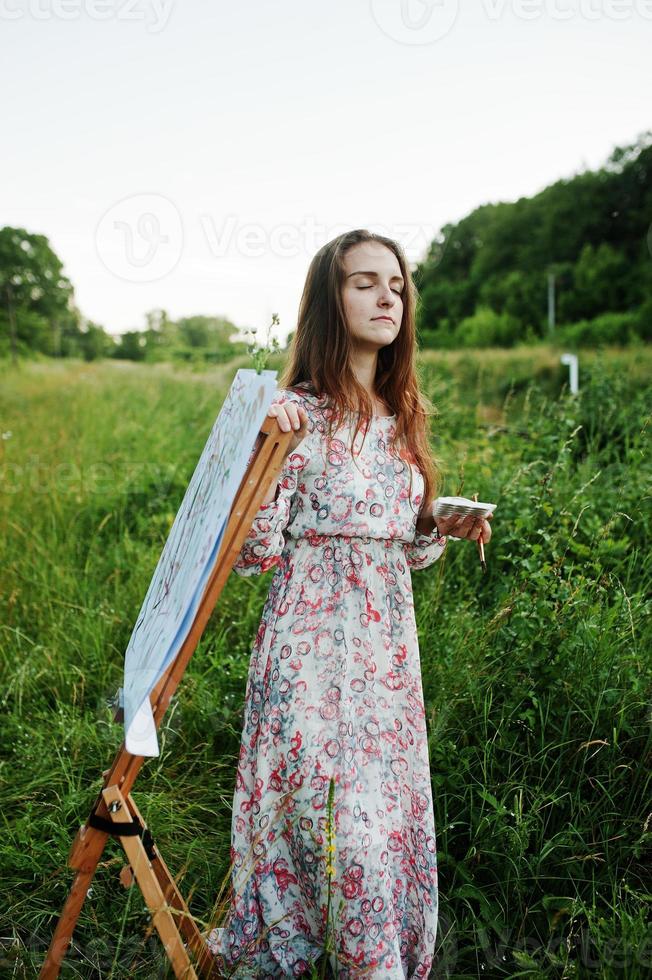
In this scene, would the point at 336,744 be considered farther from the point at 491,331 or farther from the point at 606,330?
the point at 491,331

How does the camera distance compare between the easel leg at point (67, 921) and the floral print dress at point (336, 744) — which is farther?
the floral print dress at point (336, 744)

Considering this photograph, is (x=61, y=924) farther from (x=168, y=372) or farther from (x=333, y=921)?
(x=168, y=372)

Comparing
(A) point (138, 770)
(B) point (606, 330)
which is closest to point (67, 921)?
(A) point (138, 770)

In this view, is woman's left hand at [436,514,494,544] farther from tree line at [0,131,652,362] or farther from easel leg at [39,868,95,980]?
tree line at [0,131,652,362]

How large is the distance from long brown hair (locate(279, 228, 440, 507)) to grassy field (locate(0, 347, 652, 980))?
2.02 ft

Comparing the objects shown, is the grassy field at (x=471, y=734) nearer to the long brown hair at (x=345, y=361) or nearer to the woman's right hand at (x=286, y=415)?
the long brown hair at (x=345, y=361)

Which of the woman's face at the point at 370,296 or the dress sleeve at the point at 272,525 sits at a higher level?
the woman's face at the point at 370,296

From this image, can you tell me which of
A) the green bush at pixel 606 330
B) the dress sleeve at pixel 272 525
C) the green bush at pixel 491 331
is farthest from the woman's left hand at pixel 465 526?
the green bush at pixel 491 331

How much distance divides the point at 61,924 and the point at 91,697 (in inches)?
59.9

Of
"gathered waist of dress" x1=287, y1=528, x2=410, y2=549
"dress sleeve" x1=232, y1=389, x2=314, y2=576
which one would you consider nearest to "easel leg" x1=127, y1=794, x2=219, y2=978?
"dress sleeve" x1=232, y1=389, x2=314, y2=576

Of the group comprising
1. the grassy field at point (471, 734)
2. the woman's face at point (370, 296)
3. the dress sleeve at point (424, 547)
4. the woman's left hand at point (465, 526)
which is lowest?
the grassy field at point (471, 734)

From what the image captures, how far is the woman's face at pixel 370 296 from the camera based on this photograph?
180 centimetres

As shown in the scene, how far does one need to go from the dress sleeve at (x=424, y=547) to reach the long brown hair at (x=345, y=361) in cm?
10

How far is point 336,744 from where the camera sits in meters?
1.72
